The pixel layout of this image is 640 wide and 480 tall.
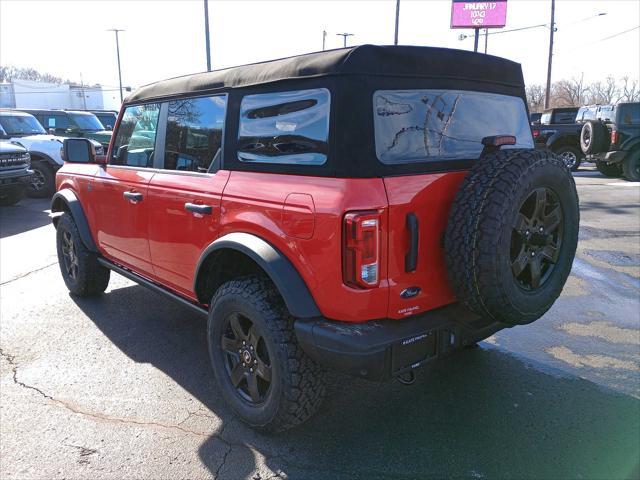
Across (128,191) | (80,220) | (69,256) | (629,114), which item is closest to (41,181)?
(69,256)

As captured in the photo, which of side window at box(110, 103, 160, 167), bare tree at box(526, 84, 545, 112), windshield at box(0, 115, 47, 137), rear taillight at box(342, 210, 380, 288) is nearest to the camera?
rear taillight at box(342, 210, 380, 288)

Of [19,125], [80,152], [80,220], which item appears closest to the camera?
[80,152]

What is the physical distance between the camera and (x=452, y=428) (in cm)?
292

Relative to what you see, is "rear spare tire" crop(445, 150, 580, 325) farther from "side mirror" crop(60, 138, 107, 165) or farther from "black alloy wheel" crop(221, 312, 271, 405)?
"side mirror" crop(60, 138, 107, 165)

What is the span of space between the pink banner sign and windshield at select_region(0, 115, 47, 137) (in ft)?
96.3

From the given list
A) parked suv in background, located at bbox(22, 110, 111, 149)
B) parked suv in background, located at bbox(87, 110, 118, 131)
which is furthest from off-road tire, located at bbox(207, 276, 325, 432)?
parked suv in background, located at bbox(87, 110, 118, 131)

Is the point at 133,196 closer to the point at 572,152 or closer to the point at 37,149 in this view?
the point at 37,149

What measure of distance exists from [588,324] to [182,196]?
11.7 ft

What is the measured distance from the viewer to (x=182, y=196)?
3258 mm

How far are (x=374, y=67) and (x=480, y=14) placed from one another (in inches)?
1421

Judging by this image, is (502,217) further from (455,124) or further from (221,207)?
(221,207)

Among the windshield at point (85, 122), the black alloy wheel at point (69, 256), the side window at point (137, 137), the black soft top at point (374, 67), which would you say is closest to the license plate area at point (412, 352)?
the black soft top at point (374, 67)

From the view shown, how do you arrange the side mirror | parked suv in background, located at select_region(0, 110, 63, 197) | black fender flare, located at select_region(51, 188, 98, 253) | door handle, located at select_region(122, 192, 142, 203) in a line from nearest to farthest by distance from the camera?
door handle, located at select_region(122, 192, 142, 203), the side mirror, black fender flare, located at select_region(51, 188, 98, 253), parked suv in background, located at select_region(0, 110, 63, 197)

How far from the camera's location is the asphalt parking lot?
263 centimetres
